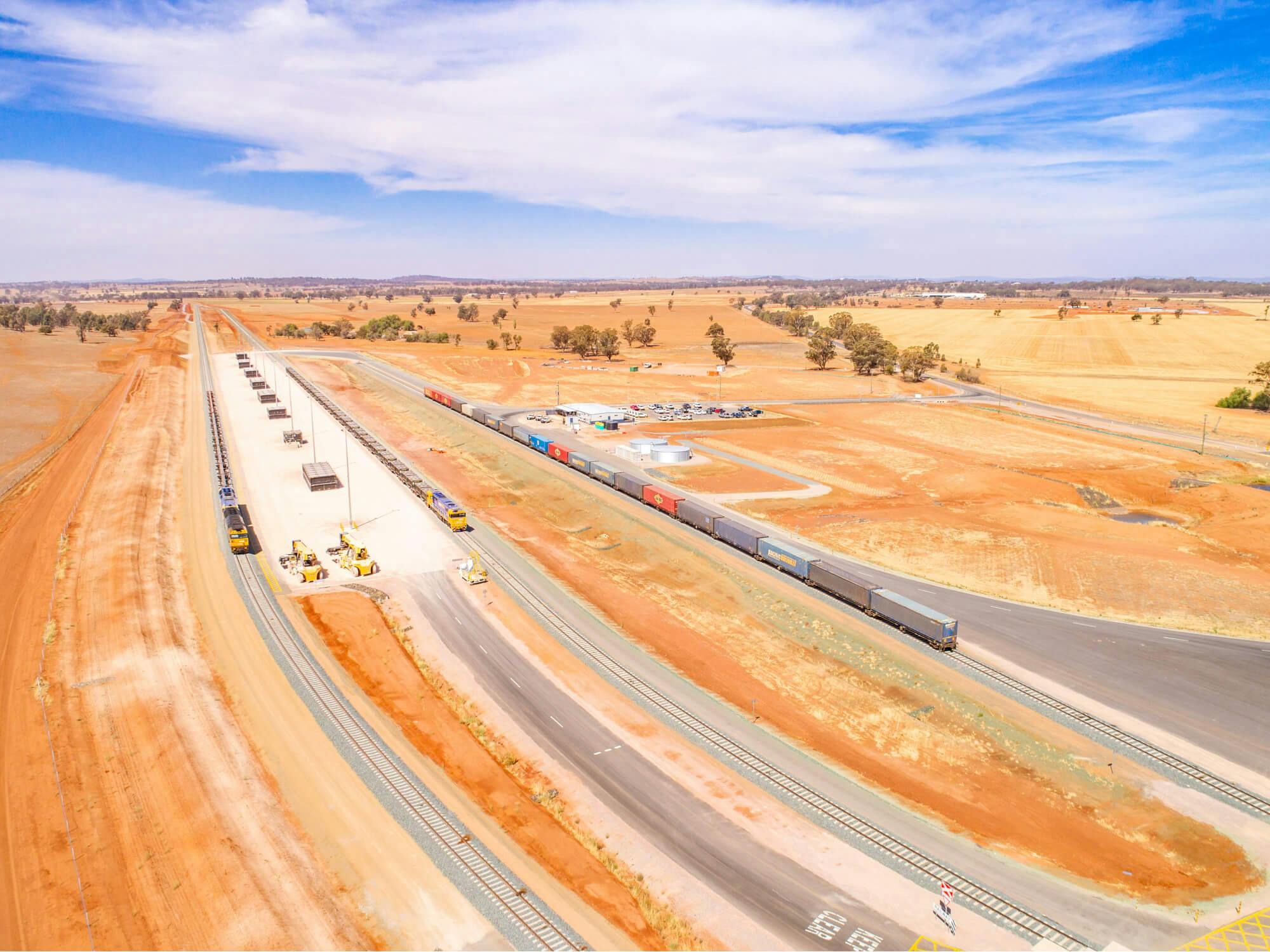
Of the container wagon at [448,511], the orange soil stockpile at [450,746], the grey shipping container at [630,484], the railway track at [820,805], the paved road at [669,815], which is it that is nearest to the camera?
the railway track at [820,805]

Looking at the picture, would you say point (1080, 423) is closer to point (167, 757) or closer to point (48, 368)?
point (167, 757)

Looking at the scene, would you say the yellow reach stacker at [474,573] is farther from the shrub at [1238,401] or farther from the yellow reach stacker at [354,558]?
the shrub at [1238,401]

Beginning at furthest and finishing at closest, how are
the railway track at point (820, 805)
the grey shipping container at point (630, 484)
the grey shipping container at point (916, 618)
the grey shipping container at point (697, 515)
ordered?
the grey shipping container at point (630, 484)
the grey shipping container at point (697, 515)
the grey shipping container at point (916, 618)
the railway track at point (820, 805)

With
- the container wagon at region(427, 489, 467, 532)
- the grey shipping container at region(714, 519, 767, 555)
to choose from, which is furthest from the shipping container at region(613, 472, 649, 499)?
the container wagon at region(427, 489, 467, 532)

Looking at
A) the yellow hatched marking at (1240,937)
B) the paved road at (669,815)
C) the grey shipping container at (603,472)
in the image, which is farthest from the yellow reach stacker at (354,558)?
the yellow hatched marking at (1240,937)

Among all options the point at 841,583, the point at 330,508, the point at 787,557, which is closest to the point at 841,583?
the point at 841,583

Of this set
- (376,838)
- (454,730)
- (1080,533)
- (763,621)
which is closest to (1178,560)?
(1080,533)

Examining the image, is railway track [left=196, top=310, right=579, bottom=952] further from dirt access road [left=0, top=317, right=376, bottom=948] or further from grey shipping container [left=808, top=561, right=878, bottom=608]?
grey shipping container [left=808, top=561, right=878, bottom=608]
